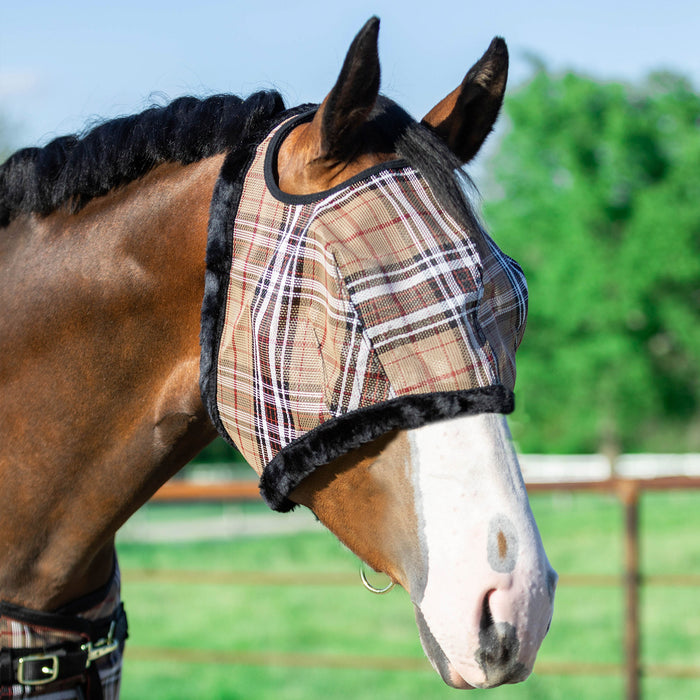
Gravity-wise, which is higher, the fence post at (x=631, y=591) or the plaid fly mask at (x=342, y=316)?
the plaid fly mask at (x=342, y=316)

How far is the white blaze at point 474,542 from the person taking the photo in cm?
119

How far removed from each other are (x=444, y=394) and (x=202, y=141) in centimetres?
69

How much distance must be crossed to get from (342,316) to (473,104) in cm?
53

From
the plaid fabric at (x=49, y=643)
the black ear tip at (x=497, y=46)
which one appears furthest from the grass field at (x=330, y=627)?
the black ear tip at (x=497, y=46)

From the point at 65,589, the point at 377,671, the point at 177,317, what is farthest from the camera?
the point at 377,671

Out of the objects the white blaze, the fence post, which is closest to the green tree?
the fence post

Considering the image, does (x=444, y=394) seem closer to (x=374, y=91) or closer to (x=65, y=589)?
(x=374, y=91)

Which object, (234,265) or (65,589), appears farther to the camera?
(65,589)

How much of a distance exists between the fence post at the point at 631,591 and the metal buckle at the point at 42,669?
126 inches

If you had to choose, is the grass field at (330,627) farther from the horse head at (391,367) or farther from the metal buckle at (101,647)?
the horse head at (391,367)

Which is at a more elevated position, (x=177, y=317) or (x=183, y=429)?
(x=177, y=317)

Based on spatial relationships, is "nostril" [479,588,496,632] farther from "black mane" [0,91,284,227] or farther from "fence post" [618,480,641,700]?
"fence post" [618,480,641,700]

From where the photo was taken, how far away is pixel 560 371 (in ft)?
91.3

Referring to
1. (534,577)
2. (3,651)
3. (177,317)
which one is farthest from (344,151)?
(3,651)
